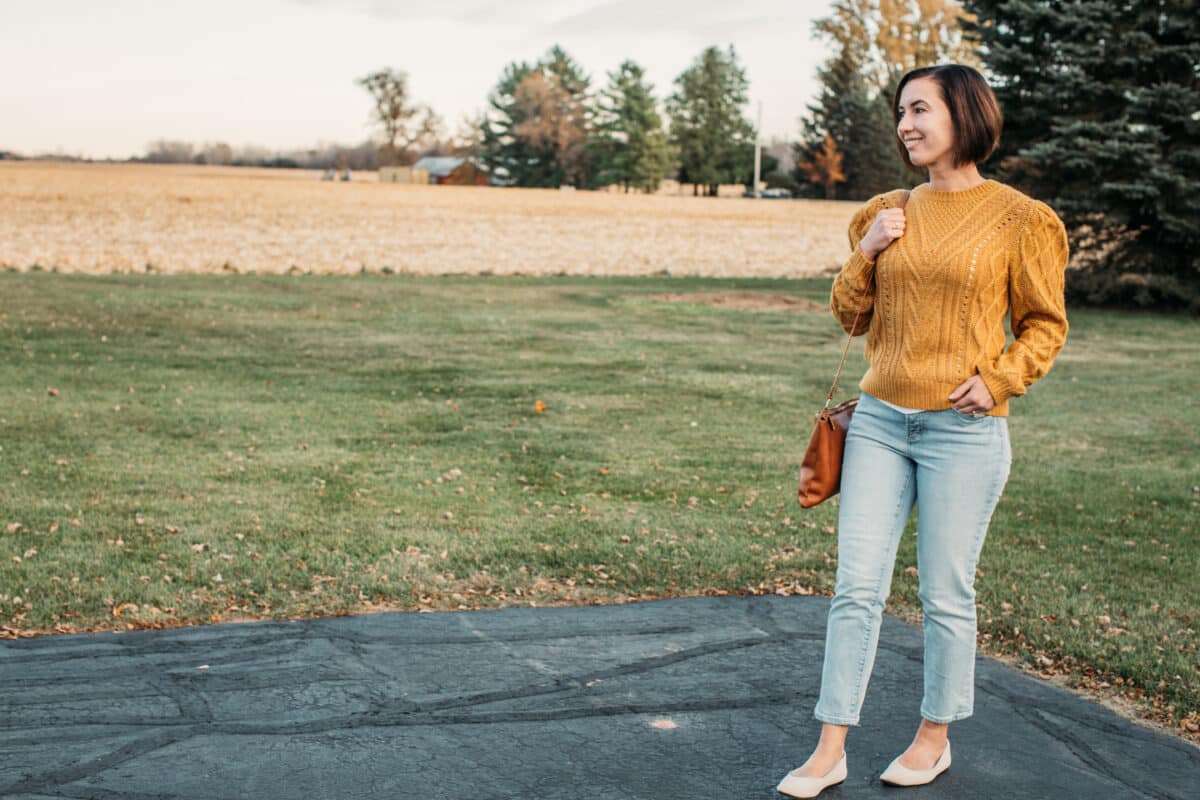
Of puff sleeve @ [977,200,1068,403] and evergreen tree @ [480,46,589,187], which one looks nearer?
puff sleeve @ [977,200,1068,403]

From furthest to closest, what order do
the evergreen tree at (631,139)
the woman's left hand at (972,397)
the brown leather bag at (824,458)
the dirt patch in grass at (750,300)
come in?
the evergreen tree at (631,139) → the dirt patch in grass at (750,300) → the brown leather bag at (824,458) → the woman's left hand at (972,397)

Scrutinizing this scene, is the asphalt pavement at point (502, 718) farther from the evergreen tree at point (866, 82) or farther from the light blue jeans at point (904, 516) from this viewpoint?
the evergreen tree at point (866, 82)

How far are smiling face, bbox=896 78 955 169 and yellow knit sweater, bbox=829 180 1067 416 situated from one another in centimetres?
12

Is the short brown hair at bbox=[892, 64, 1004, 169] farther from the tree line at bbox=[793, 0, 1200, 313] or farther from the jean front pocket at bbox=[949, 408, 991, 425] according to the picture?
the tree line at bbox=[793, 0, 1200, 313]

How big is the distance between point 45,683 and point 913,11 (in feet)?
213

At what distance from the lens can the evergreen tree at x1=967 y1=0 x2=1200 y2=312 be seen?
1798cm

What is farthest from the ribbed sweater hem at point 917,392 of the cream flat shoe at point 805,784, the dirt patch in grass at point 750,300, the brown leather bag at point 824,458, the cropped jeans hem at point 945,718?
the dirt patch in grass at point 750,300

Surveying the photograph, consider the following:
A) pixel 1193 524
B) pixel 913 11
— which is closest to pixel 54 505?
pixel 1193 524

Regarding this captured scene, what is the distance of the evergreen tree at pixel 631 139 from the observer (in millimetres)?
85250

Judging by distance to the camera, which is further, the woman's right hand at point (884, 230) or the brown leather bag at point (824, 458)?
the brown leather bag at point (824, 458)

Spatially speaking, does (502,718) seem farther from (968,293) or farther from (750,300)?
(750,300)

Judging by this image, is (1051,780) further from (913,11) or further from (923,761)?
(913,11)

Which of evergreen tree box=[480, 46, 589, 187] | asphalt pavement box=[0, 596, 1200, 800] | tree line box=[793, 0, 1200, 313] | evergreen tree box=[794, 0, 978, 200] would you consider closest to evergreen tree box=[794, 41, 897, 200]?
evergreen tree box=[794, 0, 978, 200]

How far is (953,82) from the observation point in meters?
3.17
